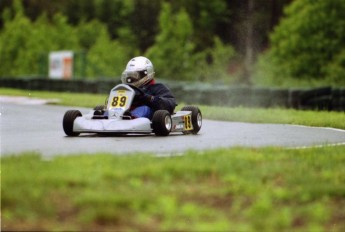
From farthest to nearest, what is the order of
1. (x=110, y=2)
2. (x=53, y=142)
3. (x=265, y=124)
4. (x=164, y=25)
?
(x=110, y=2)
(x=164, y=25)
(x=265, y=124)
(x=53, y=142)

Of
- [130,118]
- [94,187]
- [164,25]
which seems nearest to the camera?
[94,187]

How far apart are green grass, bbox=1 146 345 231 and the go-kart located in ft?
13.4

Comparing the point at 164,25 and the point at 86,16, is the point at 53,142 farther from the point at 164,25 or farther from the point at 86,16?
the point at 86,16

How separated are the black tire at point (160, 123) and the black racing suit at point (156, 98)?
0.31m

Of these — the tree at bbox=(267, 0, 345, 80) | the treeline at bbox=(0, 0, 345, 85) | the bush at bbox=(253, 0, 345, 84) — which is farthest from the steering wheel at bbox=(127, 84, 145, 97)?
the tree at bbox=(267, 0, 345, 80)

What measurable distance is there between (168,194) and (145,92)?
7.22 metres

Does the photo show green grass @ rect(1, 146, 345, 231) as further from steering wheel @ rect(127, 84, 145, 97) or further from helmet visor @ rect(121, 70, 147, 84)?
helmet visor @ rect(121, 70, 147, 84)

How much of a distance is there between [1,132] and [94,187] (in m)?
7.36

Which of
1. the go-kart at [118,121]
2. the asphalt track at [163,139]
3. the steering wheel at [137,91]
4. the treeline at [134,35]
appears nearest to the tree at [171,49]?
the treeline at [134,35]

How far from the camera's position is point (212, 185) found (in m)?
7.83

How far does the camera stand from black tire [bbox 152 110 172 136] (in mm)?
13656

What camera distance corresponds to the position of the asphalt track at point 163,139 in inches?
450

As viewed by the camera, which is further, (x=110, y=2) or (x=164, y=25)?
(x=110, y=2)

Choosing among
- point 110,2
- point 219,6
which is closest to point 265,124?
point 219,6
